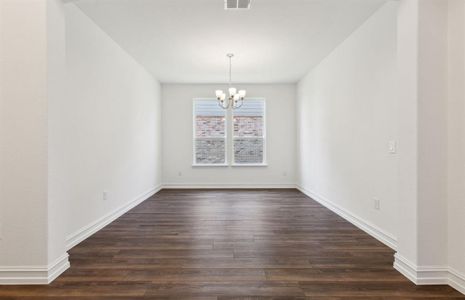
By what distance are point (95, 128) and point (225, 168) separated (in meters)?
4.23

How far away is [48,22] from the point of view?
7.57ft

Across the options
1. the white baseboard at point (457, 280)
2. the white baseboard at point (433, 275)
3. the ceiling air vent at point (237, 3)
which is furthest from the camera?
the ceiling air vent at point (237, 3)

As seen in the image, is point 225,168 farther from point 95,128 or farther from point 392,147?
point 392,147

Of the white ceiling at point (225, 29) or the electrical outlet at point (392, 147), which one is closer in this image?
the electrical outlet at point (392, 147)

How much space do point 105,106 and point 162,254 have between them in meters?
2.35

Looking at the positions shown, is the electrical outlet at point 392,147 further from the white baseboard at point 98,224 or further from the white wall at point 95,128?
the white baseboard at point 98,224

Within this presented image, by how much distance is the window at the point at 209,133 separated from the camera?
7.54m

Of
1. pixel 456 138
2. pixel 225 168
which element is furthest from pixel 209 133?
pixel 456 138

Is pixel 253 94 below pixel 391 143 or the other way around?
the other way around

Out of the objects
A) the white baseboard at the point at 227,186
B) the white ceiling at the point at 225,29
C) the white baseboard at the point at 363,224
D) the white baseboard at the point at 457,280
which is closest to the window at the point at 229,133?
the white baseboard at the point at 227,186

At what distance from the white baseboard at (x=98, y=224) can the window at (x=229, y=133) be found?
7.91 feet

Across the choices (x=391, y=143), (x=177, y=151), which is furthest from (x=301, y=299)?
(x=177, y=151)

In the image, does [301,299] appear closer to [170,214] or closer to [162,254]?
[162,254]

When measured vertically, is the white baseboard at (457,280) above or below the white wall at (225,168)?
below
